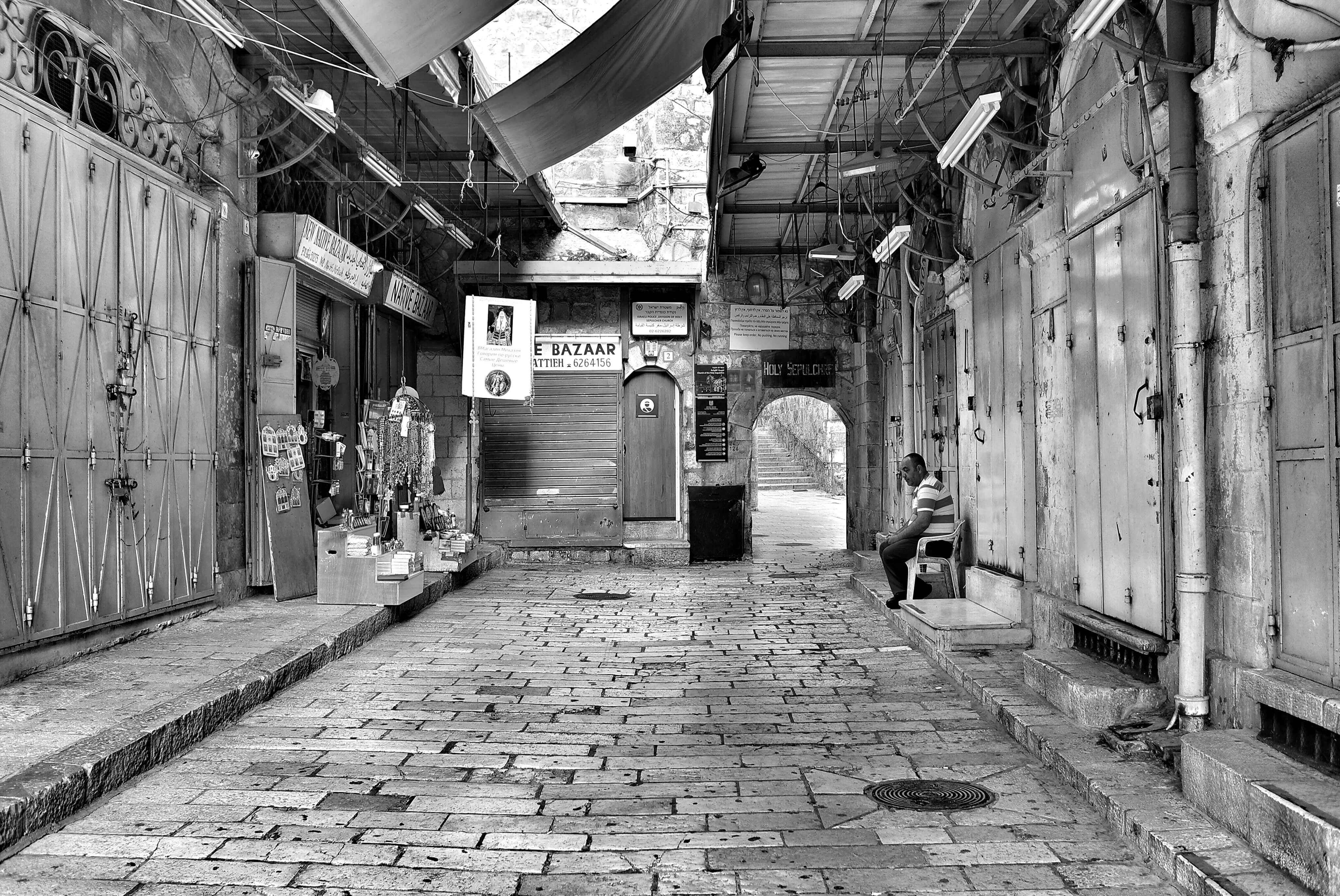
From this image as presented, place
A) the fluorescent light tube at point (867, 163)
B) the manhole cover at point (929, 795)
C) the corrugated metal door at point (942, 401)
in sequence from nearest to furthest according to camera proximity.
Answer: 1. the manhole cover at point (929, 795)
2. the fluorescent light tube at point (867, 163)
3. the corrugated metal door at point (942, 401)

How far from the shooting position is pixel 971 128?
7.17m

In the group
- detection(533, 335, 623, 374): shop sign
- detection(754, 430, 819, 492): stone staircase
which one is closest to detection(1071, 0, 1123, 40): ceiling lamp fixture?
detection(533, 335, 623, 374): shop sign

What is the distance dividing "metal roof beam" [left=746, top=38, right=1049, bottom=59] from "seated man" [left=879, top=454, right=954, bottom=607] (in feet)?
14.0

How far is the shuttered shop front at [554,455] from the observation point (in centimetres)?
1716

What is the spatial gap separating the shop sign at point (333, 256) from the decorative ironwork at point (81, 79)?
5.93 feet

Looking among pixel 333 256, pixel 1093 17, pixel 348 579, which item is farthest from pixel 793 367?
pixel 1093 17

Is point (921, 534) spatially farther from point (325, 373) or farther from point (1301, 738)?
point (325, 373)

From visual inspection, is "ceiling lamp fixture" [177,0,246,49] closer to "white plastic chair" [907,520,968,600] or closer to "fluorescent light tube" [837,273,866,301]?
"white plastic chair" [907,520,968,600]

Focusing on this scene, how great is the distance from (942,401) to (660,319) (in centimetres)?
642

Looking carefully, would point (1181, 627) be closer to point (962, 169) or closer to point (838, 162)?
point (962, 169)

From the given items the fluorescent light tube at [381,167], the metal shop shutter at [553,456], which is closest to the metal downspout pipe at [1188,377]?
the fluorescent light tube at [381,167]

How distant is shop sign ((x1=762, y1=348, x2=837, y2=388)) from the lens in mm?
17375

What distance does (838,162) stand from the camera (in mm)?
11805

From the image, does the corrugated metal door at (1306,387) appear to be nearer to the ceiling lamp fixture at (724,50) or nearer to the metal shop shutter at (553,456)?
the ceiling lamp fixture at (724,50)
